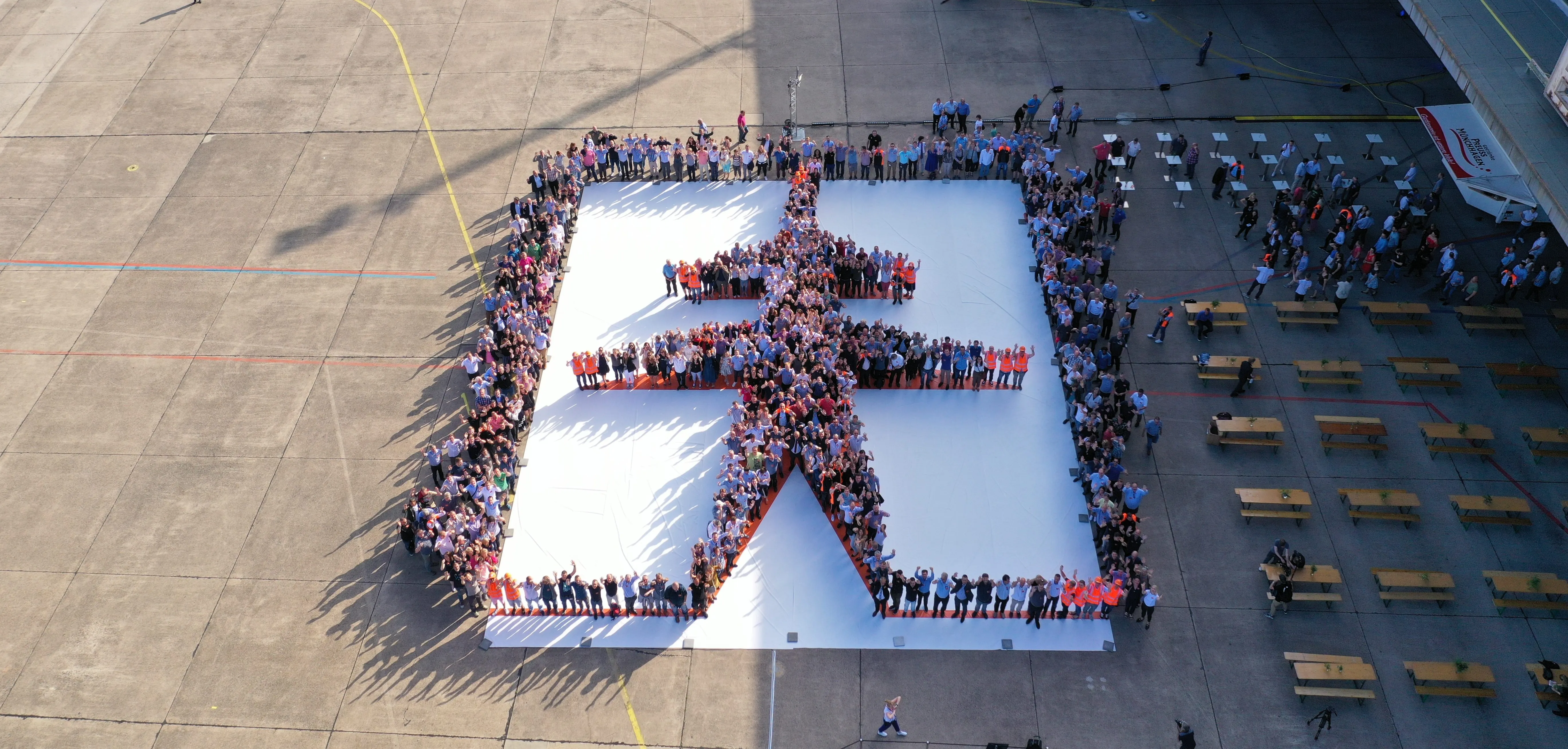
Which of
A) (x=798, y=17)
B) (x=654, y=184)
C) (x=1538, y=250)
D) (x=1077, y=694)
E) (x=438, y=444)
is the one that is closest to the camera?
(x=1077, y=694)

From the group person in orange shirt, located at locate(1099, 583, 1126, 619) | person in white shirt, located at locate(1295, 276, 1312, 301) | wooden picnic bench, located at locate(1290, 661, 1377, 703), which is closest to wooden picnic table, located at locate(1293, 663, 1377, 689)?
wooden picnic bench, located at locate(1290, 661, 1377, 703)

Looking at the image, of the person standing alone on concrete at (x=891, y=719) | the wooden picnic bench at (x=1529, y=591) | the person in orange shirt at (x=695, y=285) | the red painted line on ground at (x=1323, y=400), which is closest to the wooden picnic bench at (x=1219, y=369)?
the red painted line on ground at (x=1323, y=400)

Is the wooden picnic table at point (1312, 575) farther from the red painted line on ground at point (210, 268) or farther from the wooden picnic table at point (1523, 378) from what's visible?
the red painted line on ground at point (210, 268)

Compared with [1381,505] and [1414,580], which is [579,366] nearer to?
[1381,505]

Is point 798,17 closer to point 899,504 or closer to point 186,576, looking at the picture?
point 899,504

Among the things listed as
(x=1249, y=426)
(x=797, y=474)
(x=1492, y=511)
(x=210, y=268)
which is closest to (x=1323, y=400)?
(x=1249, y=426)

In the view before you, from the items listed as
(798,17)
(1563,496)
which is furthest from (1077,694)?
(798,17)

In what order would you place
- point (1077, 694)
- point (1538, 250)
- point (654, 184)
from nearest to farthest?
point (1077, 694) → point (1538, 250) → point (654, 184)
